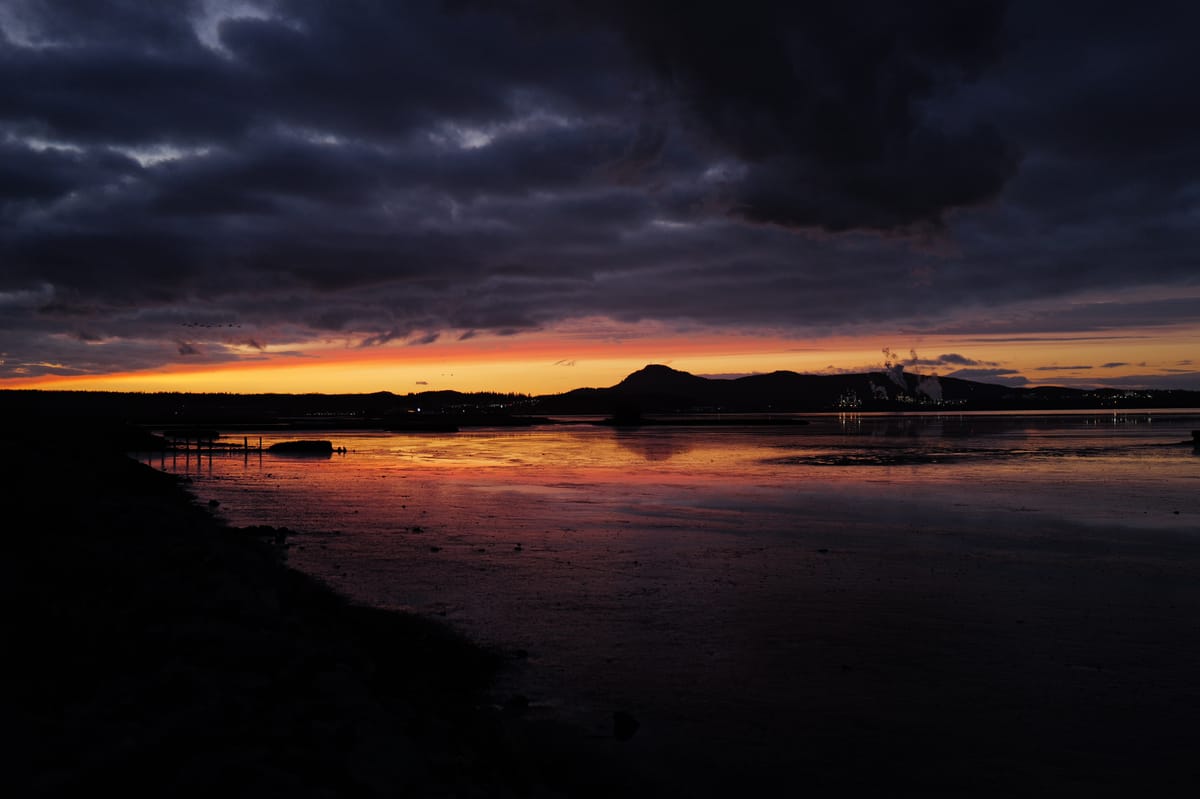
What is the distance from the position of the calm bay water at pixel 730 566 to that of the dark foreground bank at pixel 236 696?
4.53 ft

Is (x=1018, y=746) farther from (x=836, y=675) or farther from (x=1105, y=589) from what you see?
(x=1105, y=589)

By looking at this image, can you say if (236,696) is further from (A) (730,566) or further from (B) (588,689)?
(A) (730,566)

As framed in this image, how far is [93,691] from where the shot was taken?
8.33m

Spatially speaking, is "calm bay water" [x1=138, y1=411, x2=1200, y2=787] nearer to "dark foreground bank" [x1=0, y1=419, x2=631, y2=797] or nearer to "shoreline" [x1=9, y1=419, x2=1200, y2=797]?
"shoreline" [x1=9, y1=419, x2=1200, y2=797]

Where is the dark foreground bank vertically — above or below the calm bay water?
above

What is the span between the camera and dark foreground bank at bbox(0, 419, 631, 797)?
7070 millimetres

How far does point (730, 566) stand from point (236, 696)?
13.5 meters

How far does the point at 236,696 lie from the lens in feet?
28.7

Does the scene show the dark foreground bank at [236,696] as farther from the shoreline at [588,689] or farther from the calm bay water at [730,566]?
the calm bay water at [730,566]

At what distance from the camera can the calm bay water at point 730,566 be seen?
473 inches

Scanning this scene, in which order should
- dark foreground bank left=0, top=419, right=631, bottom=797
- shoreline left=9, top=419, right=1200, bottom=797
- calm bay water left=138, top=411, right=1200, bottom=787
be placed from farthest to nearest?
calm bay water left=138, top=411, right=1200, bottom=787
shoreline left=9, top=419, right=1200, bottom=797
dark foreground bank left=0, top=419, right=631, bottom=797

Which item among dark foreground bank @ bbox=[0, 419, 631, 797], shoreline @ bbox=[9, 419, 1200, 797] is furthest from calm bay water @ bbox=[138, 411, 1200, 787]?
dark foreground bank @ bbox=[0, 419, 631, 797]

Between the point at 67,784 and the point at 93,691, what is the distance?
2143mm

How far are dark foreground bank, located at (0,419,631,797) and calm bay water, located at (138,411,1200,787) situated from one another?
1.38 m
